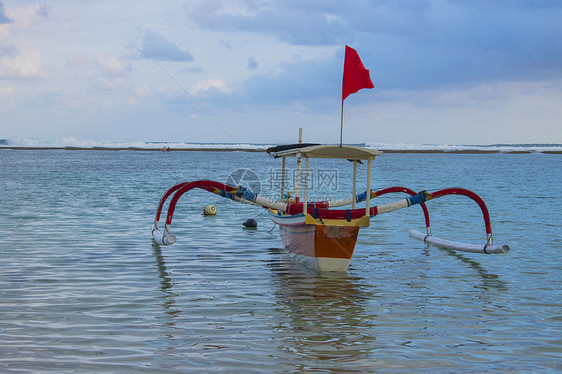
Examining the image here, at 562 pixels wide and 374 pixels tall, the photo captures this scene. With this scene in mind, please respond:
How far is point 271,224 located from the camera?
19000 mm

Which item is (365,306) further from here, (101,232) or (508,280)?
(101,232)

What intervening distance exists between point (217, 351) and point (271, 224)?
12249mm

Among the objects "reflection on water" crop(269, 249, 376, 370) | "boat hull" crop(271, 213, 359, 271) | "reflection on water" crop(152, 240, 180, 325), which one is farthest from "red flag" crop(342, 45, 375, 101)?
"reflection on water" crop(152, 240, 180, 325)

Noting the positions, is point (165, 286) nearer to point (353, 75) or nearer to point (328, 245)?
point (328, 245)

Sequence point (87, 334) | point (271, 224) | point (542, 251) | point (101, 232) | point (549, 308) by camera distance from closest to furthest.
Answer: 1. point (87, 334)
2. point (549, 308)
3. point (542, 251)
4. point (101, 232)
5. point (271, 224)

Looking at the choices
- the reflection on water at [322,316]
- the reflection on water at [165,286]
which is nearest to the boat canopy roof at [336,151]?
the reflection on water at [322,316]

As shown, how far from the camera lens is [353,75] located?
1145 cm

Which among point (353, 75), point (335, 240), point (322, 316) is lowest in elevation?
point (322, 316)

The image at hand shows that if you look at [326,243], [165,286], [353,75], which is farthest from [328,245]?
[353,75]

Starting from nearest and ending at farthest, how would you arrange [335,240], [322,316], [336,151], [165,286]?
[322,316], [165,286], [335,240], [336,151]

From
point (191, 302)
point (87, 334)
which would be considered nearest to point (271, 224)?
point (191, 302)

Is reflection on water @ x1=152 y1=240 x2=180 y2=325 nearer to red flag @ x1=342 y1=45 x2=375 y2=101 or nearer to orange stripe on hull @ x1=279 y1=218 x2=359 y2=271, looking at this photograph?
orange stripe on hull @ x1=279 y1=218 x2=359 y2=271

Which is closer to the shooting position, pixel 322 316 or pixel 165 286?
pixel 322 316

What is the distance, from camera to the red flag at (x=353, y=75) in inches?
448
